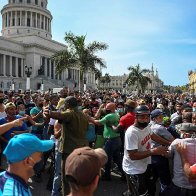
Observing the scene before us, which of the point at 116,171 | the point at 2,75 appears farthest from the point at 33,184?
the point at 2,75

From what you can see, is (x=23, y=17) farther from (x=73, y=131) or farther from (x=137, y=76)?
(x=73, y=131)

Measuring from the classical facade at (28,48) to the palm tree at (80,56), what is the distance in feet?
99.2

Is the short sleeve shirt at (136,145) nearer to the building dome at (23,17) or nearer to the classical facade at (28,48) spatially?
the classical facade at (28,48)

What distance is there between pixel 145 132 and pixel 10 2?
313 ft

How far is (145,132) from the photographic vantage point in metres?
5.02

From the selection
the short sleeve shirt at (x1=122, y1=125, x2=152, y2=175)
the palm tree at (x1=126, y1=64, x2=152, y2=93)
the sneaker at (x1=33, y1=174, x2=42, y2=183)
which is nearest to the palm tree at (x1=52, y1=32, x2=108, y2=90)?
the palm tree at (x1=126, y1=64, x2=152, y2=93)

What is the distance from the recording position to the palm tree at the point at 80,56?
31000 mm

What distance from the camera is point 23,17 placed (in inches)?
3580

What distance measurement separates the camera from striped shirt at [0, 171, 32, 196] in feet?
8.09

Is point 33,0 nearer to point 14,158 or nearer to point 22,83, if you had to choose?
point 22,83

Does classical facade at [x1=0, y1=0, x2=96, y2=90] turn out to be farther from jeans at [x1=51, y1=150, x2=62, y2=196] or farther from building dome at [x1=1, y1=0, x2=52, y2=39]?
jeans at [x1=51, y1=150, x2=62, y2=196]

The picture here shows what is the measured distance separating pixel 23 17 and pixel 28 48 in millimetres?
17154

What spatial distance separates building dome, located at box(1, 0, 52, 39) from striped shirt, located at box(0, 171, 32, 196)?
294ft

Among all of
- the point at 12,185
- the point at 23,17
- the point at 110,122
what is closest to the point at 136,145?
the point at 12,185
